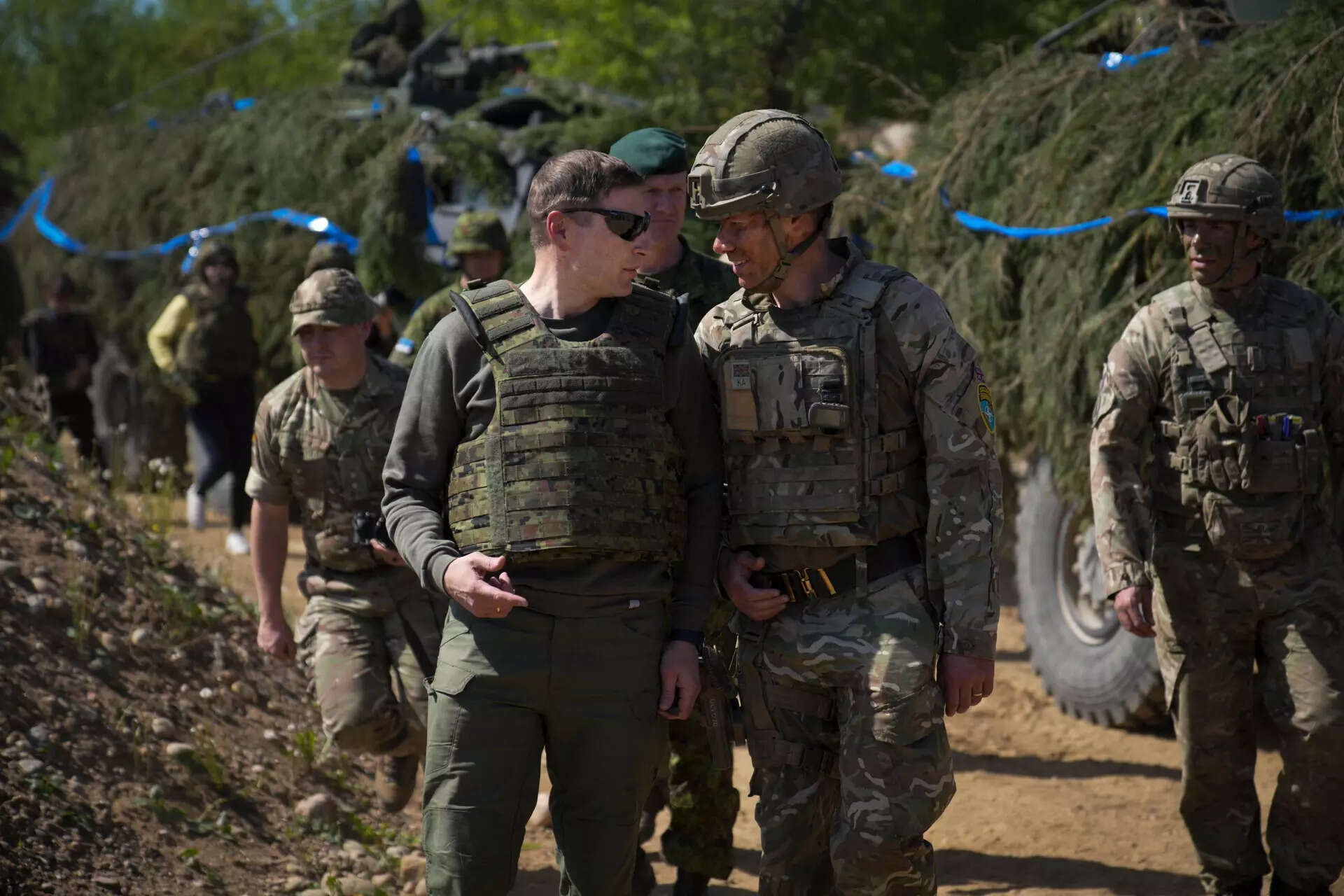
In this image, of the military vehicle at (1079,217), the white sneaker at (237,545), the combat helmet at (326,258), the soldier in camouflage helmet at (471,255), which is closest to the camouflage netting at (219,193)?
the combat helmet at (326,258)

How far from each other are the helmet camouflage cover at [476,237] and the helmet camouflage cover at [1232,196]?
2.94 m

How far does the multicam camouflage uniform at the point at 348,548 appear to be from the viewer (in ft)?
16.4

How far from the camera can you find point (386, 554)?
4.59 metres

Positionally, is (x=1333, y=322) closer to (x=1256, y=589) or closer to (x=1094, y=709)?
(x=1256, y=589)

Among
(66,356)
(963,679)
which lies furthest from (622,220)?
(66,356)

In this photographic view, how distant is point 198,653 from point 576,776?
3210mm

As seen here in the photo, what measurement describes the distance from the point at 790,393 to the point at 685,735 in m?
1.62

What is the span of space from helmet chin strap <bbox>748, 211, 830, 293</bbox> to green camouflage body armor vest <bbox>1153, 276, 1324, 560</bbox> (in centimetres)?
147

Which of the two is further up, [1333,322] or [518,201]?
[518,201]

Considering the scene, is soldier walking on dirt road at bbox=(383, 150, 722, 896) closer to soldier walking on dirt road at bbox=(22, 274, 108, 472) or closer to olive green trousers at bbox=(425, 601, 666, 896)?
olive green trousers at bbox=(425, 601, 666, 896)

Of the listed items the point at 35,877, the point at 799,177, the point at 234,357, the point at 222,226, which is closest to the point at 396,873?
the point at 35,877

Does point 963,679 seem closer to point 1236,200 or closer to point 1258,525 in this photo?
point 1258,525

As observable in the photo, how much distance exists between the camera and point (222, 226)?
507 inches

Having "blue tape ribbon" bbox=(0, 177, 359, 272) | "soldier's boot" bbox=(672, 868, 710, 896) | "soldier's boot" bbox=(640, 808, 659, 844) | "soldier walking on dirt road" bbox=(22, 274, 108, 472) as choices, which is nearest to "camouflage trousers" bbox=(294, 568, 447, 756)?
"soldier's boot" bbox=(640, 808, 659, 844)
